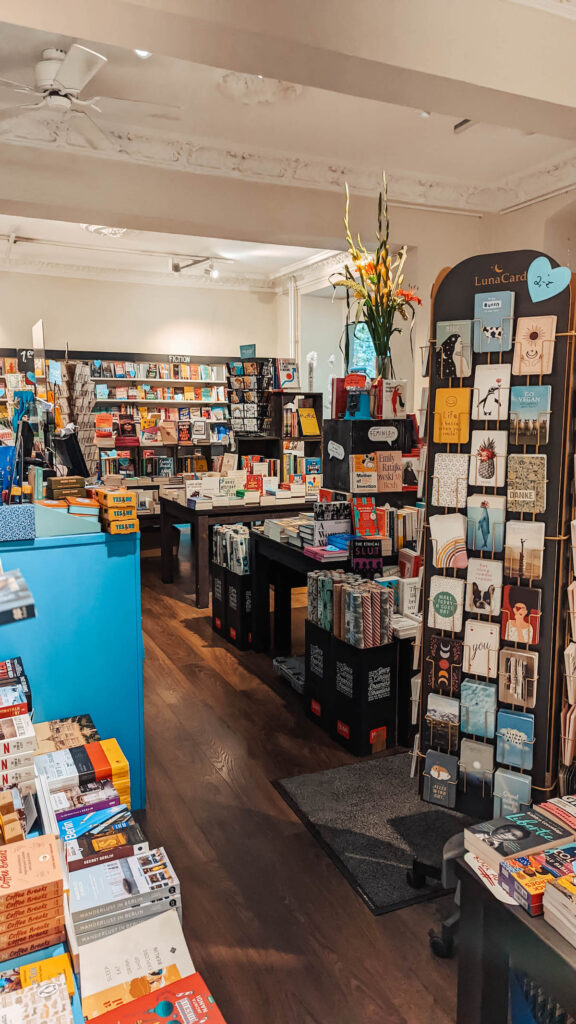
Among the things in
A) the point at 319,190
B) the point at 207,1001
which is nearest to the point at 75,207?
the point at 319,190

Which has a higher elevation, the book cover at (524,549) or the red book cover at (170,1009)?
the book cover at (524,549)

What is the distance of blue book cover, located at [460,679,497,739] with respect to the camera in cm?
227

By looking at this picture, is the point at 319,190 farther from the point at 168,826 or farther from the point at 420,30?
the point at 168,826

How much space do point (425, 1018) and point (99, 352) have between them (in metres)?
8.39

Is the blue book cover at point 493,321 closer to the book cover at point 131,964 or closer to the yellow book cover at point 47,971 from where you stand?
the book cover at point 131,964

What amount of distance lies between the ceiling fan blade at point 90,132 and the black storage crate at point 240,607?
307cm

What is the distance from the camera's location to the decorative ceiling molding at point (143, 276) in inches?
347

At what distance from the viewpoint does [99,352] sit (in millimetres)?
9016

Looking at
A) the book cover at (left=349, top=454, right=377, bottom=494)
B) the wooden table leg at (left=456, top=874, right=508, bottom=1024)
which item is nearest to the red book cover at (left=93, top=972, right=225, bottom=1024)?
the wooden table leg at (left=456, top=874, right=508, bottom=1024)

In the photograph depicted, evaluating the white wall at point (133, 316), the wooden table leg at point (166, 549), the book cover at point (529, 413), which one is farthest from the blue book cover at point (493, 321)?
the white wall at point (133, 316)

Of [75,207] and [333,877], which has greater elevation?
[75,207]

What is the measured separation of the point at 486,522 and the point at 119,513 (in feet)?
4.48

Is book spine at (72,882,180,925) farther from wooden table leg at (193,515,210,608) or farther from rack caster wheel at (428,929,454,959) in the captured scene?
wooden table leg at (193,515,210,608)

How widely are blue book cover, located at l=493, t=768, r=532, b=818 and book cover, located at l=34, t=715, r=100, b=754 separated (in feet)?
4.49
